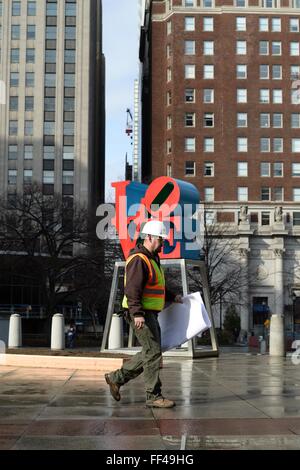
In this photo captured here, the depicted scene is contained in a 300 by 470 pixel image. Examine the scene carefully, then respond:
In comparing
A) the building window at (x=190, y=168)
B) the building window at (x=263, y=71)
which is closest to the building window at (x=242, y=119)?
the building window at (x=263, y=71)

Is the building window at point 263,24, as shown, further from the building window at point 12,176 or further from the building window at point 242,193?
the building window at point 12,176

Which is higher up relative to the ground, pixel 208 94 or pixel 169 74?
pixel 169 74

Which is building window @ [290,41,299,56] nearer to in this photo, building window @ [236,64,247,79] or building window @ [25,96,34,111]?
building window @ [236,64,247,79]

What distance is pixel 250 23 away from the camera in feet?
288

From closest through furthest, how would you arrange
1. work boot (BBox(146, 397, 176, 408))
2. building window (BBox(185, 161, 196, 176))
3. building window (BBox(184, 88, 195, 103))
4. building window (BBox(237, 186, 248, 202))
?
1. work boot (BBox(146, 397, 176, 408))
2. building window (BBox(237, 186, 248, 202))
3. building window (BBox(185, 161, 196, 176))
4. building window (BBox(184, 88, 195, 103))

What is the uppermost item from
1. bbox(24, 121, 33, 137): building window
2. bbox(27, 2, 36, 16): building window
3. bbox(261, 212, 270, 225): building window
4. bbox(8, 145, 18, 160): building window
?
bbox(27, 2, 36, 16): building window

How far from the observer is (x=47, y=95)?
102188 millimetres

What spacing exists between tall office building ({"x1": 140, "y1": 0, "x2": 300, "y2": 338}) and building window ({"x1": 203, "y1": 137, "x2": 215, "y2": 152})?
0.14 metres

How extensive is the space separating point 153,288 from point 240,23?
280 feet

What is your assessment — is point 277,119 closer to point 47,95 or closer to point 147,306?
point 47,95

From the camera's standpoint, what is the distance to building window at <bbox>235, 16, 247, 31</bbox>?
87.6 metres

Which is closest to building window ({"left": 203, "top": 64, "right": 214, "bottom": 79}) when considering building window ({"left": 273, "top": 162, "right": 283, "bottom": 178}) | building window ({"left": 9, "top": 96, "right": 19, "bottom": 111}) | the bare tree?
building window ({"left": 273, "top": 162, "right": 283, "bottom": 178})

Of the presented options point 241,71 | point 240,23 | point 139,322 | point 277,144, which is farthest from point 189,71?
point 139,322
